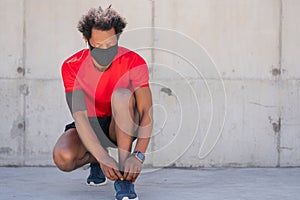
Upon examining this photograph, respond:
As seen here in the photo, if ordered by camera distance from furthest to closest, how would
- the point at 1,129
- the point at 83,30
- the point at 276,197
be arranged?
the point at 1,129
the point at 276,197
the point at 83,30

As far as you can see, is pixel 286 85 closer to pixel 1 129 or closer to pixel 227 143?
pixel 227 143

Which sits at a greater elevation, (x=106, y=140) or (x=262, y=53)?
(x=262, y=53)

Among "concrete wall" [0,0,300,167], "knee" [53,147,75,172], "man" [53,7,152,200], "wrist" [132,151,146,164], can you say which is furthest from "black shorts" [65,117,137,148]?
"concrete wall" [0,0,300,167]

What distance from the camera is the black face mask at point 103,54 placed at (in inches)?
139

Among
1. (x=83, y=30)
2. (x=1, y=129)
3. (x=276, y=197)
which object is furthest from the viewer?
(x=1, y=129)

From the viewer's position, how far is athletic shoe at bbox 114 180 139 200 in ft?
11.4

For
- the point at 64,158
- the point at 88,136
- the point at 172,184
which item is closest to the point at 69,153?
the point at 64,158

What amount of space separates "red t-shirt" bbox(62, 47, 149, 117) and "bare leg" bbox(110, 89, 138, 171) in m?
0.12

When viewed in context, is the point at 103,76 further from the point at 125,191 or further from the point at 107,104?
the point at 125,191

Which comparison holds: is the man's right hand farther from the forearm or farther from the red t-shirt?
the red t-shirt

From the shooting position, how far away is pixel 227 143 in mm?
4895

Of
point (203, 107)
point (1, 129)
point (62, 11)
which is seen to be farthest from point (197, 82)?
point (1, 129)

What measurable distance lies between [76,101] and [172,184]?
0.94 metres

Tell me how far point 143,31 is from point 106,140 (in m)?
1.27
